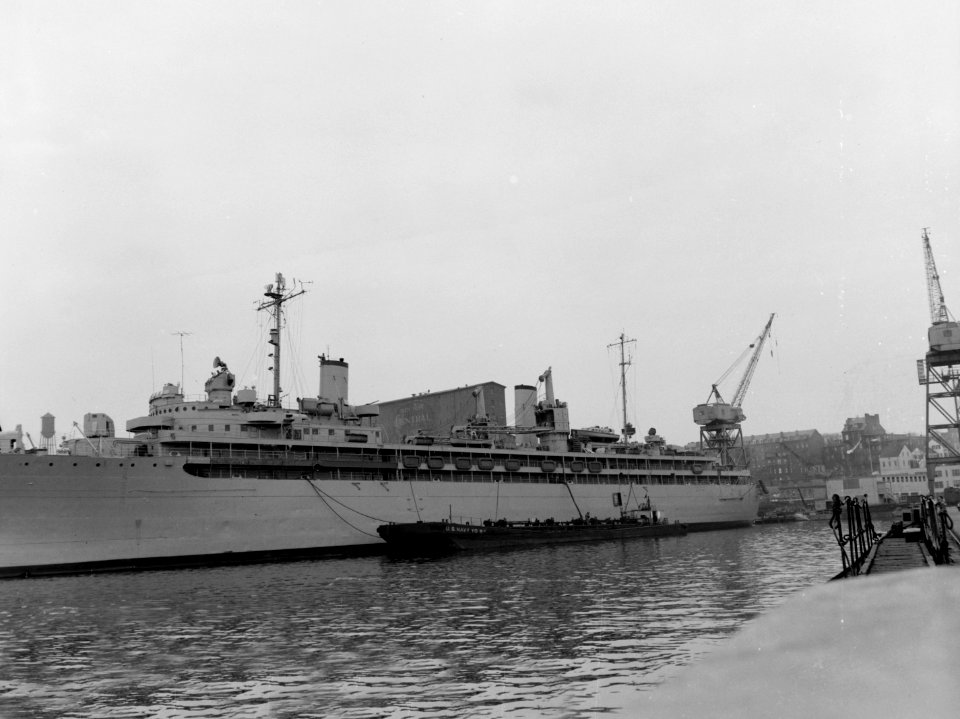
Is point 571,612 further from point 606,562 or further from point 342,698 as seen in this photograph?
point 606,562

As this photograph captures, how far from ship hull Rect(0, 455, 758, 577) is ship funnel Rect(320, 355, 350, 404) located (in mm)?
6717

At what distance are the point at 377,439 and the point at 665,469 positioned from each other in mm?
28774

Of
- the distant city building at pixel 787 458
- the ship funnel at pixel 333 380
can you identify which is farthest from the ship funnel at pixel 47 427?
the distant city building at pixel 787 458

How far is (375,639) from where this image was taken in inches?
613

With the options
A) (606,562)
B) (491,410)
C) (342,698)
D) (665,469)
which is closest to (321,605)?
(342,698)

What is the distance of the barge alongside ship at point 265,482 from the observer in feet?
117

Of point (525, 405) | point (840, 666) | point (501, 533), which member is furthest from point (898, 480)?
point (840, 666)

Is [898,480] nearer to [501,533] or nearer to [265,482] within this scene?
[501,533]

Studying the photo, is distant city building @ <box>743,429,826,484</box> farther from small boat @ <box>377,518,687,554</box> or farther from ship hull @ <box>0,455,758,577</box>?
ship hull @ <box>0,455,758,577</box>

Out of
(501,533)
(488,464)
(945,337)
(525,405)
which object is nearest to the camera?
(501,533)

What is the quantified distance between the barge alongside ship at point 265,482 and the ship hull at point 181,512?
0.19ft

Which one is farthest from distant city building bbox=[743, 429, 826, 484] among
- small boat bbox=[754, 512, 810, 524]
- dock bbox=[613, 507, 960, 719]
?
dock bbox=[613, 507, 960, 719]

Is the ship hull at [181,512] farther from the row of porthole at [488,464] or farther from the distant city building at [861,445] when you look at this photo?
the distant city building at [861,445]

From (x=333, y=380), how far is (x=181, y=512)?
14.3 m
